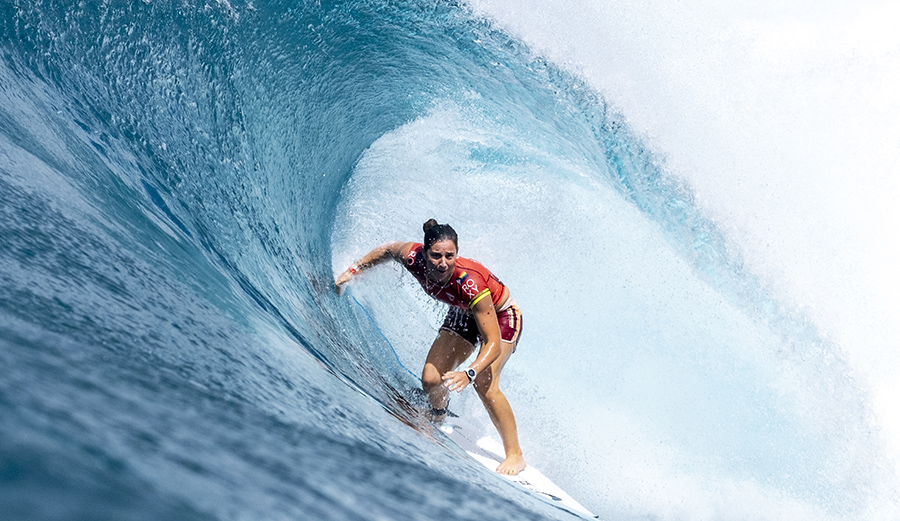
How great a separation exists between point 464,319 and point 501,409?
0.55 meters

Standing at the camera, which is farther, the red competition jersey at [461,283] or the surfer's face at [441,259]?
the red competition jersey at [461,283]

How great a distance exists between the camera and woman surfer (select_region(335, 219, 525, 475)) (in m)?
3.36

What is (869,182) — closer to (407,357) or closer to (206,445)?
(407,357)

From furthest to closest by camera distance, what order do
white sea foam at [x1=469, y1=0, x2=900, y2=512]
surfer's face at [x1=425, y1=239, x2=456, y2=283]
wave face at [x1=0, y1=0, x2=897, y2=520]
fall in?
white sea foam at [x1=469, y1=0, x2=900, y2=512], surfer's face at [x1=425, y1=239, x2=456, y2=283], wave face at [x1=0, y1=0, x2=897, y2=520]

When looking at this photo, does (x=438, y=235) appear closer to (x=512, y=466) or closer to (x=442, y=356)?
(x=442, y=356)

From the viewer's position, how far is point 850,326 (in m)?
6.13

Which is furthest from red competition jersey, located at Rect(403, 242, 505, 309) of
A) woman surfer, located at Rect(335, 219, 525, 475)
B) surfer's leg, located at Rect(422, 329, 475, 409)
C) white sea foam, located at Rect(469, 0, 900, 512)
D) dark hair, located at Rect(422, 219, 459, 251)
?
white sea foam, located at Rect(469, 0, 900, 512)

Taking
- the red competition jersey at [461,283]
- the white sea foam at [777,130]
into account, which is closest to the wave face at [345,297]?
the white sea foam at [777,130]

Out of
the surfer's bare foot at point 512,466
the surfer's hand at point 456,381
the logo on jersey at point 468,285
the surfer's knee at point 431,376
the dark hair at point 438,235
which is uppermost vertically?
the dark hair at point 438,235

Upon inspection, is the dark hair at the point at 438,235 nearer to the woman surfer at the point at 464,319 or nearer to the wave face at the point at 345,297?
the woman surfer at the point at 464,319

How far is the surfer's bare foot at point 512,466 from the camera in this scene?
3.68 meters

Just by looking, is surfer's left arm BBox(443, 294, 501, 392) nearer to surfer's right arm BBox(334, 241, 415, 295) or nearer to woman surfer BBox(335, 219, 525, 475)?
woman surfer BBox(335, 219, 525, 475)

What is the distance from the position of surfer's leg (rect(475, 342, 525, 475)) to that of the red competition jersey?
367 millimetres

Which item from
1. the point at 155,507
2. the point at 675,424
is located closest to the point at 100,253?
the point at 155,507
